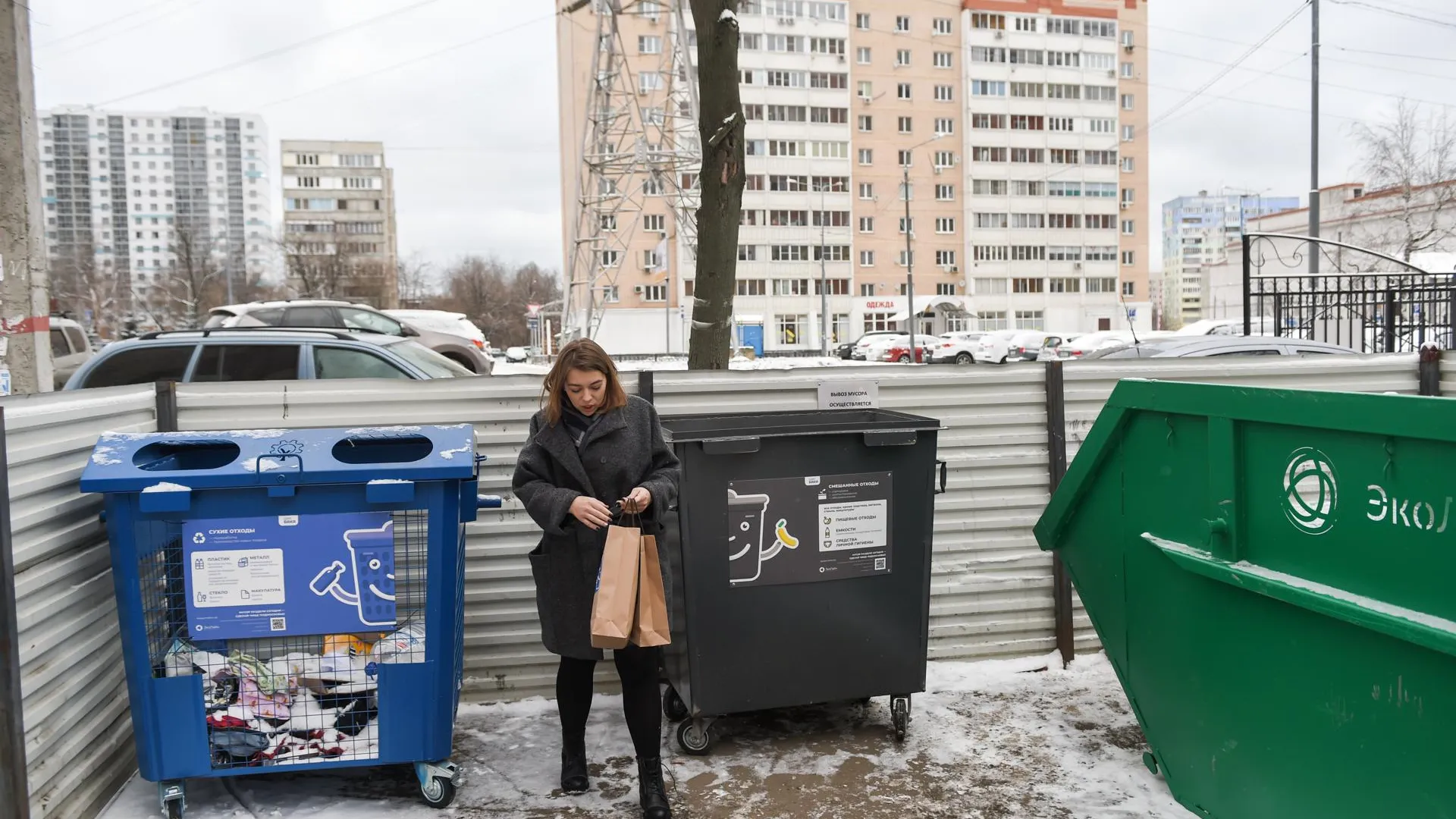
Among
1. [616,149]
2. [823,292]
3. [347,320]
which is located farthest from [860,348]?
[347,320]

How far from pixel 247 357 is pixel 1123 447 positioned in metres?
7.07

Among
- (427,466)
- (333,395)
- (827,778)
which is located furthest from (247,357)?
(827,778)

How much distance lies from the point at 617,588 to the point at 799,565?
3.10ft

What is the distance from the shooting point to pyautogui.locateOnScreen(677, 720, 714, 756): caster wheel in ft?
13.9

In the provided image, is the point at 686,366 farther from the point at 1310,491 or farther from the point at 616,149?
the point at 616,149

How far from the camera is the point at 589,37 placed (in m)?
65.5

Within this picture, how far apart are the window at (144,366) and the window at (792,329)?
67.8 m

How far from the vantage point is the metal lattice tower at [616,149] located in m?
29.3

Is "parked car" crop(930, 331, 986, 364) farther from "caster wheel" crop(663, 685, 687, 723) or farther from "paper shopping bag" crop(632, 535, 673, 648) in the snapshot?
"paper shopping bag" crop(632, 535, 673, 648)

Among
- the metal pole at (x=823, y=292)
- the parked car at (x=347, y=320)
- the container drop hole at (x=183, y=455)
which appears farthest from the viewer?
the metal pole at (x=823, y=292)

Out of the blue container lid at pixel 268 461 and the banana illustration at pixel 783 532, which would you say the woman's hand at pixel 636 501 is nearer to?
the blue container lid at pixel 268 461

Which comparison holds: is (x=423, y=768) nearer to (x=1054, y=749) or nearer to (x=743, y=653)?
(x=743, y=653)

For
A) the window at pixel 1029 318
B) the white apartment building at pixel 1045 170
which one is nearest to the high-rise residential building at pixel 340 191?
the white apartment building at pixel 1045 170

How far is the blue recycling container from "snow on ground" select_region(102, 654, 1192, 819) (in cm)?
27
